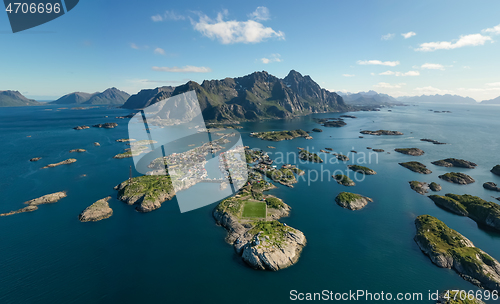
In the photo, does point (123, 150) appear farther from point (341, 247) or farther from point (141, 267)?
point (341, 247)

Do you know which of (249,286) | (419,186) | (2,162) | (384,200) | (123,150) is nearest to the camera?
(249,286)

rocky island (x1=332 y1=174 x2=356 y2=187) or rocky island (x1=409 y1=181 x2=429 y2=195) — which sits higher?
rocky island (x1=332 y1=174 x2=356 y2=187)

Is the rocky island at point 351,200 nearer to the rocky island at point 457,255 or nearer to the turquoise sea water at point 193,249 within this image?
the turquoise sea water at point 193,249

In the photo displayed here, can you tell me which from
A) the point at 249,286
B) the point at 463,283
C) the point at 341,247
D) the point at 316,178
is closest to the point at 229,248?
the point at 249,286

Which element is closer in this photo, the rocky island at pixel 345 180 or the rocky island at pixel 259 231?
the rocky island at pixel 259 231

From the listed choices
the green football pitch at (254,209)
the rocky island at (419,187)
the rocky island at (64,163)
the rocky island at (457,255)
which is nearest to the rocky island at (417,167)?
the rocky island at (419,187)

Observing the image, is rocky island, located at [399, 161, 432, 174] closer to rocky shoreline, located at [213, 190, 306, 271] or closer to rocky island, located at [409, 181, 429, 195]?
rocky island, located at [409, 181, 429, 195]

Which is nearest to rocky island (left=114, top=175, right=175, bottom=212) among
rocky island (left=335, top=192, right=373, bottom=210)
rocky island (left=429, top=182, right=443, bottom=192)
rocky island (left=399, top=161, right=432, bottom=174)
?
rocky island (left=335, top=192, right=373, bottom=210)
